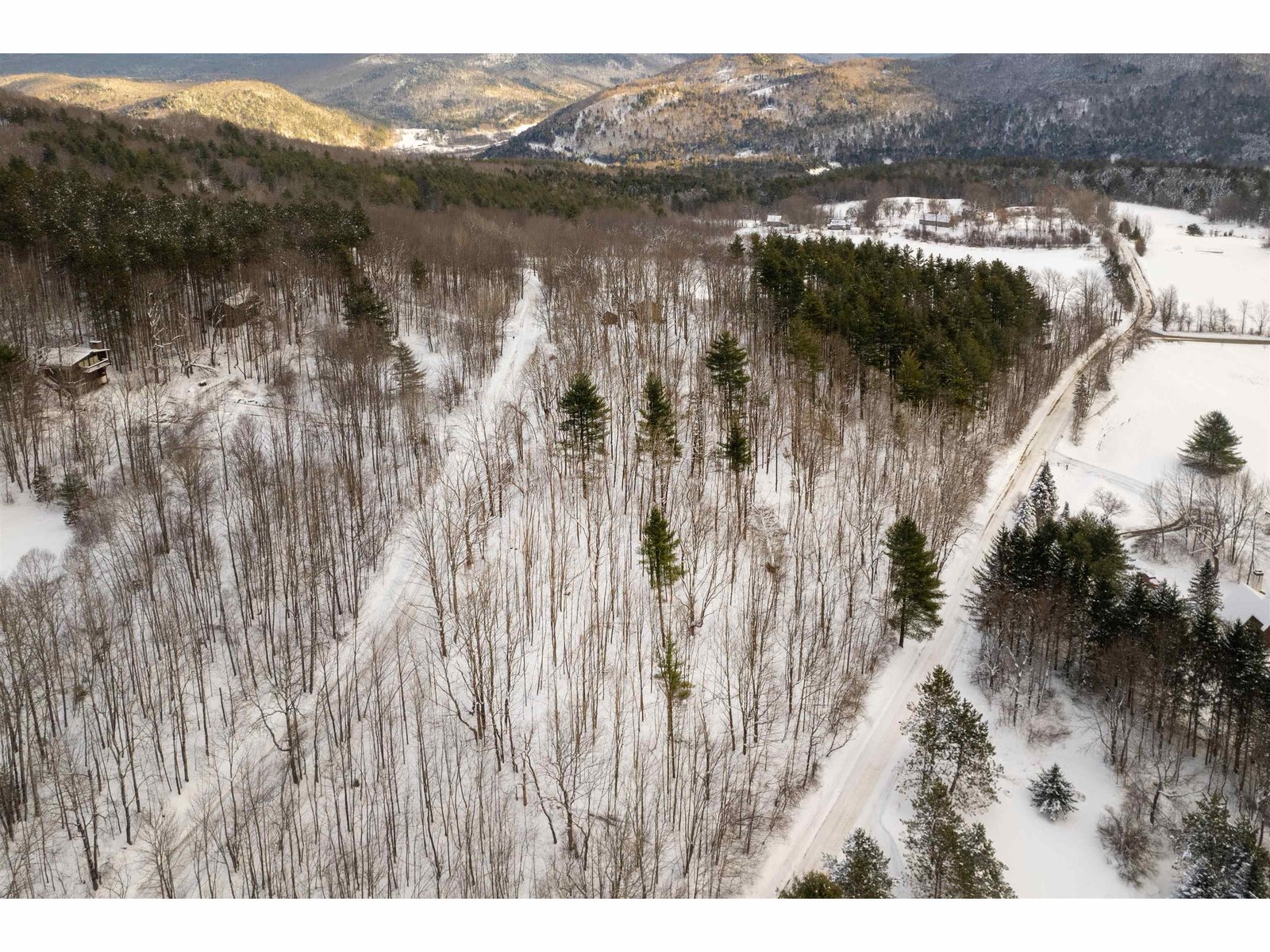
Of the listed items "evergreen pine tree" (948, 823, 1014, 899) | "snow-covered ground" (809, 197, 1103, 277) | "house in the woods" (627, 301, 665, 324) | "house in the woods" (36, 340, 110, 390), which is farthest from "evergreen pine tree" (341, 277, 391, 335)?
"snow-covered ground" (809, 197, 1103, 277)

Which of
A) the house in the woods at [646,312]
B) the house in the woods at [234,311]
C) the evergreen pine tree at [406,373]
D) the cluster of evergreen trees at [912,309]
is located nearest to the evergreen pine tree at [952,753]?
the cluster of evergreen trees at [912,309]

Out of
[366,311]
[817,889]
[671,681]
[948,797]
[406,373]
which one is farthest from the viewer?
[366,311]

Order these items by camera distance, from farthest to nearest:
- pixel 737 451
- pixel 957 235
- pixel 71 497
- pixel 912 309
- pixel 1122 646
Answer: pixel 957 235, pixel 912 309, pixel 737 451, pixel 71 497, pixel 1122 646

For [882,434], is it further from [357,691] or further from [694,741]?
[357,691]

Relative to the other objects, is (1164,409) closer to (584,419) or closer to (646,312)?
(646,312)

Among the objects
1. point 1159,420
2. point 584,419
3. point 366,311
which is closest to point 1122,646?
point 584,419

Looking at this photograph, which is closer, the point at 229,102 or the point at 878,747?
the point at 878,747

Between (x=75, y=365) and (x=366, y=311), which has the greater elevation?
(x=366, y=311)
